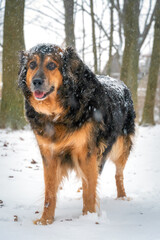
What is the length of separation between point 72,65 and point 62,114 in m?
0.62

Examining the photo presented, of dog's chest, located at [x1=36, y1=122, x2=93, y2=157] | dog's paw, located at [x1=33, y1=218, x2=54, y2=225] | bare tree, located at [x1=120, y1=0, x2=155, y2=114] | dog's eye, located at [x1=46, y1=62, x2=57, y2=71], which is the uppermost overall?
bare tree, located at [x1=120, y1=0, x2=155, y2=114]

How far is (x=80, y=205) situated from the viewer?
4.43 m

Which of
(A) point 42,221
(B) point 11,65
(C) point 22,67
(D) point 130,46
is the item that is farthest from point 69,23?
(A) point 42,221

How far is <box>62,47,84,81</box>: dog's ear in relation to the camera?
369 cm

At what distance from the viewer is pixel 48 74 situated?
3.55m

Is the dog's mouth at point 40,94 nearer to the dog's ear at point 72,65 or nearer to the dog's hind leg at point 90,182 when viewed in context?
the dog's ear at point 72,65

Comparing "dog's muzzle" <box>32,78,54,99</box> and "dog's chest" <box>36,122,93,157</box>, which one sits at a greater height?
"dog's muzzle" <box>32,78,54,99</box>

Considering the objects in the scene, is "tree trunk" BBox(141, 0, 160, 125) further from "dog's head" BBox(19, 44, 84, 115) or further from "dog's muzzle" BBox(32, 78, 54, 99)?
"dog's muzzle" BBox(32, 78, 54, 99)

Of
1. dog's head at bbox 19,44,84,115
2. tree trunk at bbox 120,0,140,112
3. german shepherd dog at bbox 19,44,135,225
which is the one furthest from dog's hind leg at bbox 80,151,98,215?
tree trunk at bbox 120,0,140,112

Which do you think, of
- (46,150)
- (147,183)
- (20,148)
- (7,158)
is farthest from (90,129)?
(20,148)

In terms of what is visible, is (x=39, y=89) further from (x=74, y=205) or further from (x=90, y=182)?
(x=74, y=205)

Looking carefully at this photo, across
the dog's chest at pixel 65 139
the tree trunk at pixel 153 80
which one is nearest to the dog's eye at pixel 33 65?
the dog's chest at pixel 65 139

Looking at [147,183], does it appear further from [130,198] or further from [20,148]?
[20,148]

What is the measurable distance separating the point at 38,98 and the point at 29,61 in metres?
0.56
